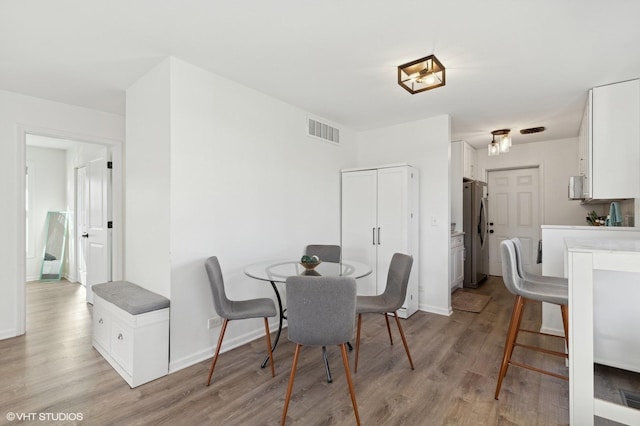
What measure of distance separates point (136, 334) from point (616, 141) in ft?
14.8

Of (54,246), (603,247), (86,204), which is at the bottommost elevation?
→ (54,246)

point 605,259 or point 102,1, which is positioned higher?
point 102,1

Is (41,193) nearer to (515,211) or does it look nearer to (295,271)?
(295,271)

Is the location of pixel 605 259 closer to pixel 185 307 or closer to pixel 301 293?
pixel 301 293

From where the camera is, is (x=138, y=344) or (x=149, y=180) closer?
(x=138, y=344)

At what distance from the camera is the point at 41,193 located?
18.2 ft

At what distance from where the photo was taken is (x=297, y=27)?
6.75ft

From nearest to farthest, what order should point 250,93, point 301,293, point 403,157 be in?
1. point 301,293
2. point 250,93
3. point 403,157

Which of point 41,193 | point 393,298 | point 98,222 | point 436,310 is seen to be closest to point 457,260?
point 436,310

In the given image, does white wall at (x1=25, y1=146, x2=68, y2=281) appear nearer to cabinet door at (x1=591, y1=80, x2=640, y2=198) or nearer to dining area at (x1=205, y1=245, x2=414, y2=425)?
dining area at (x1=205, y1=245, x2=414, y2=425)

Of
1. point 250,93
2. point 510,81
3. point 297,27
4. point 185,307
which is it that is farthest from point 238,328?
point 510,81

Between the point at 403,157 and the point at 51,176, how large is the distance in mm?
6336

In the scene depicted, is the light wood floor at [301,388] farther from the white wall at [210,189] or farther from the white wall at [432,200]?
the white wall at [432,200]

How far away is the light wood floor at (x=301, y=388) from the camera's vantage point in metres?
1.92
